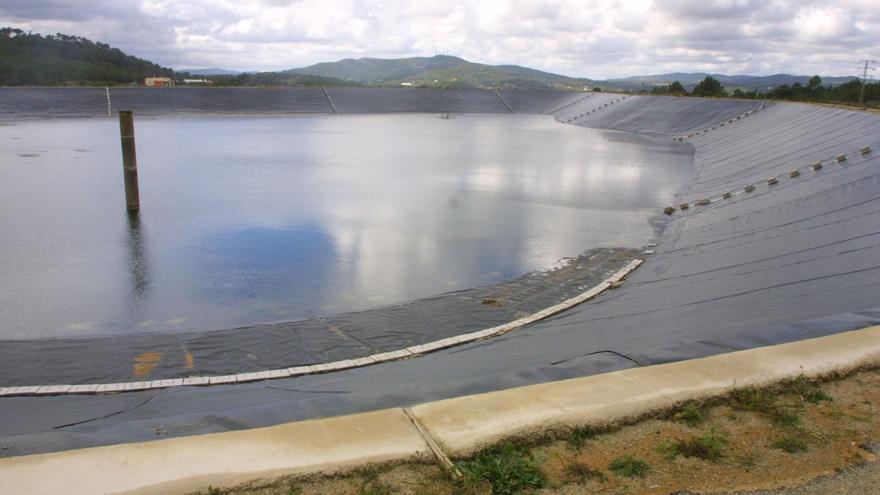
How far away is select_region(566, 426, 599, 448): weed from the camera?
370cm

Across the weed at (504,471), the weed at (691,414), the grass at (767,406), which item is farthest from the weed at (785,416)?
the weed at (504,471)

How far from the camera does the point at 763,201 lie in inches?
589

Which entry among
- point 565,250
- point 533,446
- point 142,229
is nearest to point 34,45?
point 142,229

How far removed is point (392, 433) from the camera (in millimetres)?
3717

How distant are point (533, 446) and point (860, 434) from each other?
1.82 m

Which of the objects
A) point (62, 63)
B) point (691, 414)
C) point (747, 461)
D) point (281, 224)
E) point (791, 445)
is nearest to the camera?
point (747, 461)

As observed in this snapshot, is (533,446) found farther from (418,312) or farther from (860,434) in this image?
(418,312)

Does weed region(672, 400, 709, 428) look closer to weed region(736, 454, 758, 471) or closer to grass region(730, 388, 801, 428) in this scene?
grass region(730, 388, 801, 428)

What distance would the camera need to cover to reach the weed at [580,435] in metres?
3.70

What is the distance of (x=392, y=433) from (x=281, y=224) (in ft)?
37.4

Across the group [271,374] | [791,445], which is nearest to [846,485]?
[791,445]

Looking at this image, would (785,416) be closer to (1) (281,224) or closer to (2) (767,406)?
(2) (767,406)

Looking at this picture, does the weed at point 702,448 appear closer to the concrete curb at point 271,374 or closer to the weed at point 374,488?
the weed at point 374,488

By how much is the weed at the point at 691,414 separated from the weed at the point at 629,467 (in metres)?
0.58
